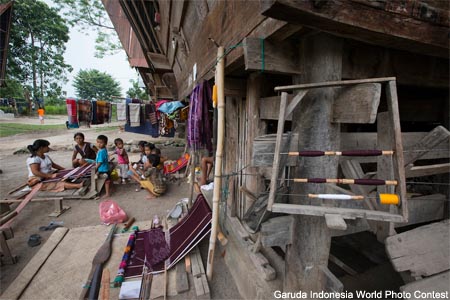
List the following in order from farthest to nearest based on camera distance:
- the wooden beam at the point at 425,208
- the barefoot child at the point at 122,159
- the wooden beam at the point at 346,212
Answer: the barefoot child at the point at 122,159
the wooden beam at the point at 425,208
the wooden beam at the point at 346,212

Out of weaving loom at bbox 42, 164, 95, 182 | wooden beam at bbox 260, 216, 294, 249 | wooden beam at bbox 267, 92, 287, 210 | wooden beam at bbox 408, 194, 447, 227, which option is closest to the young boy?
weaving loom at bbox 42, 164, 95, 182

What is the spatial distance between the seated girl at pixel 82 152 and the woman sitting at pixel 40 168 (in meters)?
0.90

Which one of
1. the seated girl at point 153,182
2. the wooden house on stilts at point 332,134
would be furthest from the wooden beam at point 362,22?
the seated girl at point 153,182

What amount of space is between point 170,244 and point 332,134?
3.13m

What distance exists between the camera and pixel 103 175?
5812 mm

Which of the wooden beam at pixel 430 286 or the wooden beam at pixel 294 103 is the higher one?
the wooden beam at pixel 294 103

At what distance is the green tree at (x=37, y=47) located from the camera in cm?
2262

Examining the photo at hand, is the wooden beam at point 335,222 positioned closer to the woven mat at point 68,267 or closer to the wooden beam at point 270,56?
the wooden beam at point 270,56

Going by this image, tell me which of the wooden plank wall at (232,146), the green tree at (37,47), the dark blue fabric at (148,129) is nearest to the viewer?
the wooden plank wall at (232,146)

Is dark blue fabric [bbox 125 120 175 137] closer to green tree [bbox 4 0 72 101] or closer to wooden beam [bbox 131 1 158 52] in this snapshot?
wooden beam [bbox 131 1 158 52]

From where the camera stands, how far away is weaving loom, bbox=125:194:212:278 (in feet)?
9.75

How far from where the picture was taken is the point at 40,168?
17.1 ft

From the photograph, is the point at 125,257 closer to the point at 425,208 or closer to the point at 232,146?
the point at 232,146

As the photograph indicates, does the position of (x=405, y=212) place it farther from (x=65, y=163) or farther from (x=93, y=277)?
(x=65, y=163)
